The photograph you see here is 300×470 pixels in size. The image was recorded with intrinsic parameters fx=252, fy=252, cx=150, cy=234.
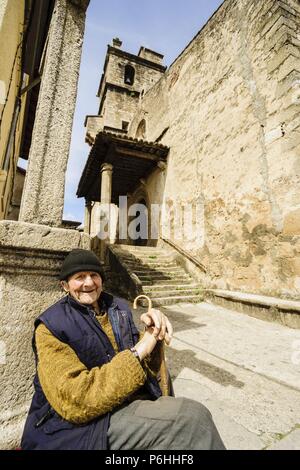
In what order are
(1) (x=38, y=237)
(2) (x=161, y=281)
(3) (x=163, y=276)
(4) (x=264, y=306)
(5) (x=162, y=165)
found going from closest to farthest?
(1) (x=38, y=237), (4) (x=264, y=306), (2) (x=161, y=281), (3) (x=163, y=276), (5) (x=162, y=165)

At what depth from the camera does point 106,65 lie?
60.4 ft

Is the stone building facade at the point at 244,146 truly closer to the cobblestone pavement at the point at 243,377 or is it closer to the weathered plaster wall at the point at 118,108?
the cobblestone pavement at the point at 243,377

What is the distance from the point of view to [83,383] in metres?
0.97

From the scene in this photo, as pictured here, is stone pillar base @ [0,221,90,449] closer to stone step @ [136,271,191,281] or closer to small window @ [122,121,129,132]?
stone step @ [136,271,191,281]

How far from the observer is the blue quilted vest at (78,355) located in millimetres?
962

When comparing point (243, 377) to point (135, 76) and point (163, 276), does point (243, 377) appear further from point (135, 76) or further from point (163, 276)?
point (135, 76)

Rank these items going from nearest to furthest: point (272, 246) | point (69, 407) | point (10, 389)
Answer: point (69, 407) < point (10, 389) < point (272, 246)

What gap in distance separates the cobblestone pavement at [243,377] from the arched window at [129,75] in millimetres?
19016

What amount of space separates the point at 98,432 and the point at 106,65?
22.0 metres

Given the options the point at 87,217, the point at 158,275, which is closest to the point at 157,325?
the point at 158,275

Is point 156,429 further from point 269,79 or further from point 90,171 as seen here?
point 90,171

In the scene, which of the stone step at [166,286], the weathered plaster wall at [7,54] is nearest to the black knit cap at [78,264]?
the weathered plaster wall at [7,54]

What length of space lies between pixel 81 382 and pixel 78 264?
1.85 ft
